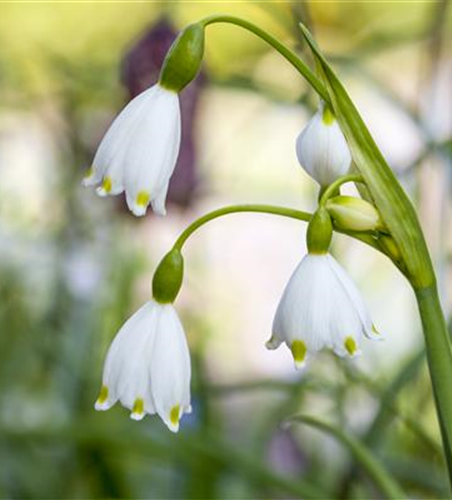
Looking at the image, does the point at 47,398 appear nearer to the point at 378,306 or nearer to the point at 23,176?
the point at 378,306

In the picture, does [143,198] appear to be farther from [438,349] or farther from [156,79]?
[156,79]

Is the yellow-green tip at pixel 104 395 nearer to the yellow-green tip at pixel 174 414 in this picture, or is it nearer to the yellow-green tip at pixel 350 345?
the yellow-green tip at pixel 174 414

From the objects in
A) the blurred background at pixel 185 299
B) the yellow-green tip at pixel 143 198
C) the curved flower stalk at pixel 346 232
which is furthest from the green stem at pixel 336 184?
the blurred background at pixel 185 299

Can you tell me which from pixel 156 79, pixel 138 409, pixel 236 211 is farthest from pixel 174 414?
pixel 156 79

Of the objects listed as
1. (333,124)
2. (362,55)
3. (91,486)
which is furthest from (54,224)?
(333,124)

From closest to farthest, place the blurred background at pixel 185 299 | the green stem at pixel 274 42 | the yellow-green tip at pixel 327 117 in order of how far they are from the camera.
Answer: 1. the green stem at pixel 274 42
2. the yellow-green tip at pixel 327 117
3. the blurred background at pixel 185 299
